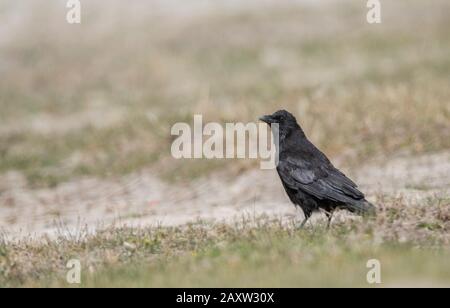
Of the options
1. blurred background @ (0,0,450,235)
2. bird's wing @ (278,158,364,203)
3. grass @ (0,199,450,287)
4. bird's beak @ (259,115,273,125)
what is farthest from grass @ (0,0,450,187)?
grass @ (0,199,450,287)

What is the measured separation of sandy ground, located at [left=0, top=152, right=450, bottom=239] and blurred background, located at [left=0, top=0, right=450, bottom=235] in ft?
0.21

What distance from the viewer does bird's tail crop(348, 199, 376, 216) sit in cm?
1038

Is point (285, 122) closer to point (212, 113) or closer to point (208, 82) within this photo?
point (212, 113)

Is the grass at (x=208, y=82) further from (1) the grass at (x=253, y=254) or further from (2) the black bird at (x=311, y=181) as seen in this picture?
(1) the grass at (x=253, y=254)

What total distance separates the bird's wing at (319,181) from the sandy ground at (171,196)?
1738mm

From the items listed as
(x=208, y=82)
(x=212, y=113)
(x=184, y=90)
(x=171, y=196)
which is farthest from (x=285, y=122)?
(x=208, y=82)

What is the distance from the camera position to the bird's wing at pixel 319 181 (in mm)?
10672

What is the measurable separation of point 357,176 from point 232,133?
381 cm

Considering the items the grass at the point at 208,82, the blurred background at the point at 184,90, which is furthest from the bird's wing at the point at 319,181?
the grass at the point at 208,82

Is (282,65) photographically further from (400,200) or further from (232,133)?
(400,200)

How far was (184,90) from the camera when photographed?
27.1 m

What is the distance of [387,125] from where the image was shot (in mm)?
19125

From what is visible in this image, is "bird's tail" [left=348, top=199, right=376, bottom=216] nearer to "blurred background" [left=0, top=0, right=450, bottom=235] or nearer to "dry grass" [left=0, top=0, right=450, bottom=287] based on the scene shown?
"dry grass" [left=0, top=0, right=450, bottom=287]
